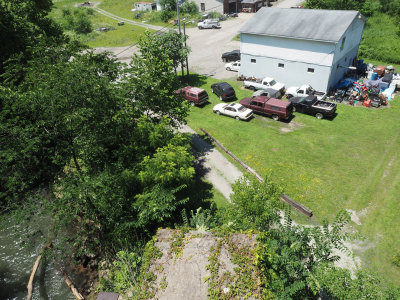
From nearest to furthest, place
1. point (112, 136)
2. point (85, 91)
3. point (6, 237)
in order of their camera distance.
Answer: point (85, 91) → point (112, 136) → point (6, 237)

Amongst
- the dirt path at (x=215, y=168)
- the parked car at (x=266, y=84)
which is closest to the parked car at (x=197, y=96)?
the parked car at (x=266, y=84)

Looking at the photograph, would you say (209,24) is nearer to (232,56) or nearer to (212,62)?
(212,62)

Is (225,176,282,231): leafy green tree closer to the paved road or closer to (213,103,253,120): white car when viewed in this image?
the paved road

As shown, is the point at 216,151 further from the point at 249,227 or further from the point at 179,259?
the point at 179,259

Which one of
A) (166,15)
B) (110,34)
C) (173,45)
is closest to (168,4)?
(166,15)

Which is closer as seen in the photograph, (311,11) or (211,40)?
(311,11)

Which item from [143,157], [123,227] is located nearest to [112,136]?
[143,157]

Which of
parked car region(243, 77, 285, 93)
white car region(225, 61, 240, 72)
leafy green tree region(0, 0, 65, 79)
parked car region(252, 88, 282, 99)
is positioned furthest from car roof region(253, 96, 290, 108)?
leafy green tree region(0, 0, 65, 79)
